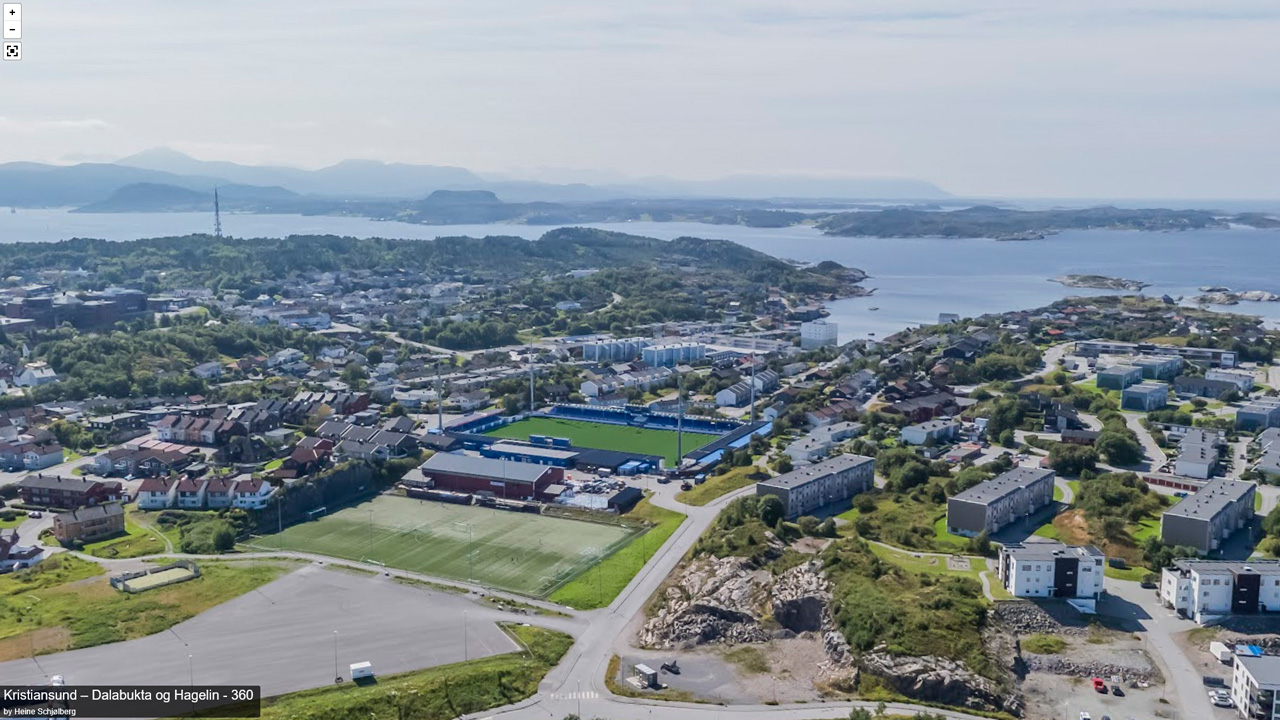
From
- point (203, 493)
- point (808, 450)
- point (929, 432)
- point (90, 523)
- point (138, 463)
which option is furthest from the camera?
point (929, 432)

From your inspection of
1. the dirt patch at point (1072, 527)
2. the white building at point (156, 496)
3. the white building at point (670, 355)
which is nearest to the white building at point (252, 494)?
the white building at point (156, 496)

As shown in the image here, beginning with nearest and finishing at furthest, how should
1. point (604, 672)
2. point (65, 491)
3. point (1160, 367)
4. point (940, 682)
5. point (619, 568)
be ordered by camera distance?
point (940, 682) → point (604, 672) → point (619, 568) → point (65, 491) → point (1160, 367)

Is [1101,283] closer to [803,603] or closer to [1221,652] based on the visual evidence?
[1221,652]

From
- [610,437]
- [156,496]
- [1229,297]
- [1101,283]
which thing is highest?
[1101,283]

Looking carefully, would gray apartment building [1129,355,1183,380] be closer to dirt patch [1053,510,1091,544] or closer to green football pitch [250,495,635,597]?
dirt patch [1053,510,1091,544]

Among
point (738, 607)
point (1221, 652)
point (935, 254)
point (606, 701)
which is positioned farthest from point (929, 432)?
point (935, 254)

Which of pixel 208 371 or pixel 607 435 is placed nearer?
pixel 607 435

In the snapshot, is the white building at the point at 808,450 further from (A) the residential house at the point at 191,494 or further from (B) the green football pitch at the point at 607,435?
(A) the residential house at the point at 191,494

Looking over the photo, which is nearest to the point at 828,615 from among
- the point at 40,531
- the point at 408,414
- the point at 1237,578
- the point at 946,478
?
the point at 1237,578
